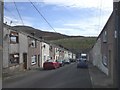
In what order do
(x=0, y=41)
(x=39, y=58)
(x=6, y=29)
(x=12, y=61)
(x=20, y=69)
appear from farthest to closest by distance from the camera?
(x=39, y=58)
(x=20, y=69)
(x=12, y=61)
(x=6, y=29)
(x=0, y=41)

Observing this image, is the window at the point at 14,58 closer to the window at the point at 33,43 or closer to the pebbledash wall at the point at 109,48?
the window at the point at 33,43

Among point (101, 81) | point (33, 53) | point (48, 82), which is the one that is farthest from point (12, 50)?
point (101, 81)

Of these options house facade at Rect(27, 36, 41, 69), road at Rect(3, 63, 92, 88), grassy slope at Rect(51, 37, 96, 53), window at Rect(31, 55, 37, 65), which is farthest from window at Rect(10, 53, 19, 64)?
grassy slope at Rect(51, 37, 96, 53)

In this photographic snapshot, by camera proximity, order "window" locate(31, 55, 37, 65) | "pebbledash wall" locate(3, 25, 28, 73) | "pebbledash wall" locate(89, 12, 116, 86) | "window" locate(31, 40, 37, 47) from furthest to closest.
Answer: "window" locate(31, 40, 37, 47) → "window" locate(31, 55, 37, 65) → "pebbledash wall" locate(3, 25, 28, 73) → "pebbledash wall" locate(89, 12, 116, 86)

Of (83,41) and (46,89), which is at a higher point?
(83,41)

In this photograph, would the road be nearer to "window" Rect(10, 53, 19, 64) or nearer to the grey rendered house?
the grey rendered house

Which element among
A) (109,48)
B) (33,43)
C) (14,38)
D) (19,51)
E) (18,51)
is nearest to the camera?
(109,48)

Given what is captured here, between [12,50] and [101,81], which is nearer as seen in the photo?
[101,81]

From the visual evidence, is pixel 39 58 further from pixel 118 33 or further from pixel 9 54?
pixel 118 33

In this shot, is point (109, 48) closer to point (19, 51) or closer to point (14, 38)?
point (14, 38)

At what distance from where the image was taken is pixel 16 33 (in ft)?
111

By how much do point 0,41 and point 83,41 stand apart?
320 feet

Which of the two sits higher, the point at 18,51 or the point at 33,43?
the point at 33,43

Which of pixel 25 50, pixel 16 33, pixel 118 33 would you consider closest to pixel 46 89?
pixel 118 33
